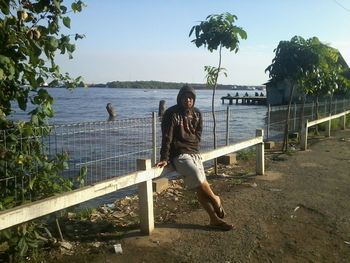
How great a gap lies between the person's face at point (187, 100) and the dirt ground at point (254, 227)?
1.68 meters

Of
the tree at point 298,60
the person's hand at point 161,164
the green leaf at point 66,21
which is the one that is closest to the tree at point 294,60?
the tree at point 298,60

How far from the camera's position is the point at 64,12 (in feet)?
13.8

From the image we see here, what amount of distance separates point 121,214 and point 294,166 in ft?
17.9

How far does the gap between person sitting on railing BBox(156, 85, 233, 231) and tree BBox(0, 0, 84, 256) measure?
139 centimetres

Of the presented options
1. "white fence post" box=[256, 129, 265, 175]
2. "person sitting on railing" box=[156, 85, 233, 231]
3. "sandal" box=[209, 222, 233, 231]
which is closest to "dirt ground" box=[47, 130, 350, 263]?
"sandal" box=[209, 222, 233, 231]

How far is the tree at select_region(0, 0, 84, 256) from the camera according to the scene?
3951mm

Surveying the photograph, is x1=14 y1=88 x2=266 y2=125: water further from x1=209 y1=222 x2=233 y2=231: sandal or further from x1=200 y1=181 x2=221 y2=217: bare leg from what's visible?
x1=209 y1=222 x2=233 y2=231: sandal

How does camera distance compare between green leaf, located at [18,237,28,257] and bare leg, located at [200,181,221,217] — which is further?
bare leg, located at [200,181,221,217]

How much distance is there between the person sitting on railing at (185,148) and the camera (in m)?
5.56

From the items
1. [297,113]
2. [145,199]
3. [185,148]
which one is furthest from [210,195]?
[297,113]

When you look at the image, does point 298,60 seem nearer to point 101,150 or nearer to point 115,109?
point 101,150

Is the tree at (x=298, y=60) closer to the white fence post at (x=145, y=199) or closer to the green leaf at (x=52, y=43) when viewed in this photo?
the white fence post at (x=145, y=199)

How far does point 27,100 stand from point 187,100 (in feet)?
6.84

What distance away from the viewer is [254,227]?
5922mm
